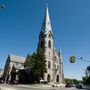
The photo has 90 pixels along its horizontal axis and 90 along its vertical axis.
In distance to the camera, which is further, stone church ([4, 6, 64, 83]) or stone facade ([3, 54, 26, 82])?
stone facade ([3, 54, 26, 82])

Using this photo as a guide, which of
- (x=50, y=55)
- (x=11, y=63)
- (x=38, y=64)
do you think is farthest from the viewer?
(x=11, y=63)

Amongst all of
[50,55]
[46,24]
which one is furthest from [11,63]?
[46,24]

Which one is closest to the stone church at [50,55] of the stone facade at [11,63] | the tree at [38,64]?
the stone facade at [11,63]

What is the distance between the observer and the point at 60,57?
7875 cm

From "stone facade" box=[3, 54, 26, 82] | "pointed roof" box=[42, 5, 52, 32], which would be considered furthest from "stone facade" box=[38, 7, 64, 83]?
"stone facade" box=[3, 54, 26, 82]

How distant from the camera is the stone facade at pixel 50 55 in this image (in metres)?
69.4

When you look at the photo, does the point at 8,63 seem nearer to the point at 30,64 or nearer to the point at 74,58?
the point at 30,64

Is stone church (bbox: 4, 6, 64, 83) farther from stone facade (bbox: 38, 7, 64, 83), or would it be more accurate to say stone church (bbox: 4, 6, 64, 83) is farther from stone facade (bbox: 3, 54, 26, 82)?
stone facade (bbox: 3, 54, 26, 82)

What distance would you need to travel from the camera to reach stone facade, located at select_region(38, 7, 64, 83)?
69.4 m

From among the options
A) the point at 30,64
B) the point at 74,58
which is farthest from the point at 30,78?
the point at 74,58

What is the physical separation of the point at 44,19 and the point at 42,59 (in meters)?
27.0

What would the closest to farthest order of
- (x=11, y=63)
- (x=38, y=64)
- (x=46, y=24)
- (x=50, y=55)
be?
(x=38, y=64)
(x=50, y=55)
(x=46, y=24)
(x=11, y=63)

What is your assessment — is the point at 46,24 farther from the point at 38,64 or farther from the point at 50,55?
the point at 38,64

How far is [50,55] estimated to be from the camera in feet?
237
